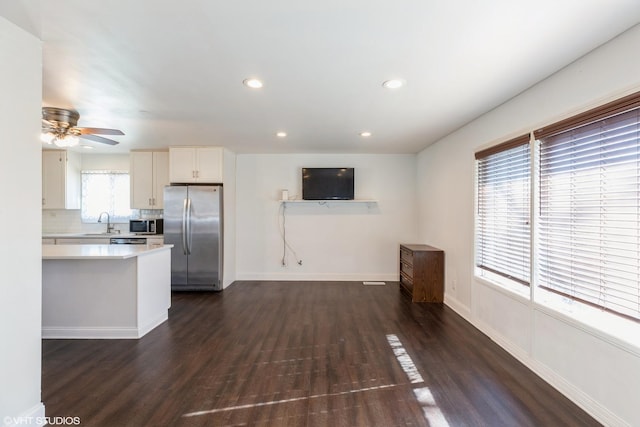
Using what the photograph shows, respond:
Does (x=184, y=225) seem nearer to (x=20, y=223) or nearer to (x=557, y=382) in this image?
(x=20, y=223)

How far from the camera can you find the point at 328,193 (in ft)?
17.7

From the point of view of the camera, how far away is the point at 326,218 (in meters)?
5.62

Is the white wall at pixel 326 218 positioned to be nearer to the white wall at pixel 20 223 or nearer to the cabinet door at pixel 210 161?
the cabinet door at pixel 210 161

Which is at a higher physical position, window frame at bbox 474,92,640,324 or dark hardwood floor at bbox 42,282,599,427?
window frame at bbox 474,92,640,324

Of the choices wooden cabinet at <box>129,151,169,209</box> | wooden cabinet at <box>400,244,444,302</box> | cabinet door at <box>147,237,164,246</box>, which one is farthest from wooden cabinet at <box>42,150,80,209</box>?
wooden cabinet at <box>400,244,444,302</box>

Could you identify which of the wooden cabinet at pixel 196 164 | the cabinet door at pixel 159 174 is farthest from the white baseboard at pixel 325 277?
the cabinet door at pixel 159 174

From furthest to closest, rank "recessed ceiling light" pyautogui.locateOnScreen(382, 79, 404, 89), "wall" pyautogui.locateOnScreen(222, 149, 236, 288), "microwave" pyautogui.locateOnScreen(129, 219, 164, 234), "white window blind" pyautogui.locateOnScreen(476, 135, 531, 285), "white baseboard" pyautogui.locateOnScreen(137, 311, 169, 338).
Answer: "microwave" pyautogui.locateOnScreen(129, 219, 164, 234)
"wall" pyautogui.locateOnScreen(222, 149, 236, 288)
"white baseboard" pyautogui.locateOnScreen(137, 311, 169, 338)
"white window blind" pyautogui.locateOnScreen(476, 135, 531, 285)
"recessed ceiling light" pyautogui.locateOnScreen(382, 79, 404, 89)

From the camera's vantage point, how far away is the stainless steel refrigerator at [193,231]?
486 cm

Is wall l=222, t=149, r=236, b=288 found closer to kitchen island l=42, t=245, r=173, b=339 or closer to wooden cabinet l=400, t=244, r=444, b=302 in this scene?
kitchen island l=42, t=245, r=173, b=339

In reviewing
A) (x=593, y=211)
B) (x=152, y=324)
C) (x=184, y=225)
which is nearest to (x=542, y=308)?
(x=593, y=211)

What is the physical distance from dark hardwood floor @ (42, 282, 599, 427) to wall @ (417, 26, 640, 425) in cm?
17

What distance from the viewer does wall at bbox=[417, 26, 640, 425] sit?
1750 millimetres

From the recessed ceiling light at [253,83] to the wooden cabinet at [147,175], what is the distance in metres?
3.57

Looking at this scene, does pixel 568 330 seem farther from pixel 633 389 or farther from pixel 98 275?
pixel 98 275
